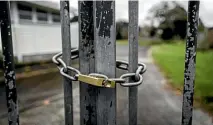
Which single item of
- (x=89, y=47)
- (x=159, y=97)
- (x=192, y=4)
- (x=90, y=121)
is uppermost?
(x=192, y=4)

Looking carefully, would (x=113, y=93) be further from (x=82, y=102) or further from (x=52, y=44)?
(x=52, y=44)

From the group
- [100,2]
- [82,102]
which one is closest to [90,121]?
[82,102]

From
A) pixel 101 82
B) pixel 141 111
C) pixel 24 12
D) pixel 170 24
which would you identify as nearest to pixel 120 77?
pixel 101 82

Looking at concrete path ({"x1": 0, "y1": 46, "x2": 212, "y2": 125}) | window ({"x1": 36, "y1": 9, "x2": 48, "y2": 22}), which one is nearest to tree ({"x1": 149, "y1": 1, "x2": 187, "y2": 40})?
window ({"x1": 36, "y1": 9, "x2": 48, "y2": 22})

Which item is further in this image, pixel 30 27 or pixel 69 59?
pixel 30 27

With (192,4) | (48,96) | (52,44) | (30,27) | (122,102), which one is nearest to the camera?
(192,4)

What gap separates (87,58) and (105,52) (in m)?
0.12

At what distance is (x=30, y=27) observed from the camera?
368 inches

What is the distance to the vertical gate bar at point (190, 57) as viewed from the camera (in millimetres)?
850

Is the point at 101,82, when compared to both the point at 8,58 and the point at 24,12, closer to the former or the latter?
the point at 8,58

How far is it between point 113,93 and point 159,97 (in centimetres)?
431

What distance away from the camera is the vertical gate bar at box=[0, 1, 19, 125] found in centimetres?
88

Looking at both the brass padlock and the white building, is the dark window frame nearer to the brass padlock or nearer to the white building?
the white building

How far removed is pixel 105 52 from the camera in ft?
3.12
